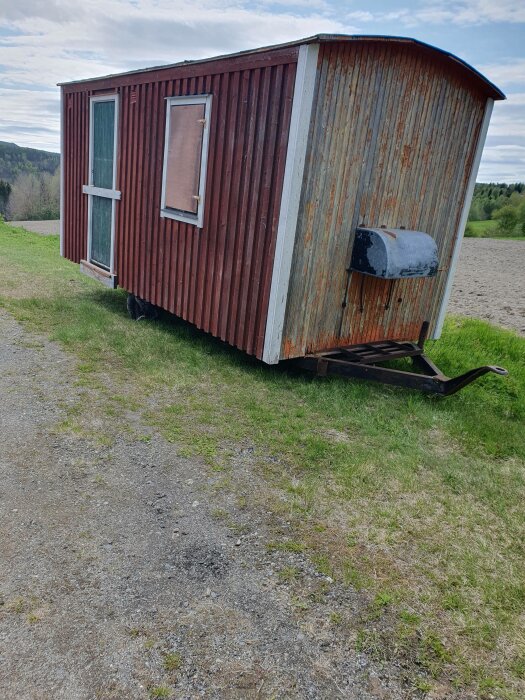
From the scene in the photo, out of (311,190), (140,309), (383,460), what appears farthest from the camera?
(140,309)

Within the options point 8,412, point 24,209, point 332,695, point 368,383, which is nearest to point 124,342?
point 8,412

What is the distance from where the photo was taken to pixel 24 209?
47.8 metres

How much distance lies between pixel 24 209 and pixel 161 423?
162ft

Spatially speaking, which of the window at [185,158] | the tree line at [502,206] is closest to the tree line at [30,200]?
the tree line at [502,206]

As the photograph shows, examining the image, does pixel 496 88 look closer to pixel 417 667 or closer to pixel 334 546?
pixel 334 546

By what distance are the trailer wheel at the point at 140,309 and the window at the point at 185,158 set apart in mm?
1491

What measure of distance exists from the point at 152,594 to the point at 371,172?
4067 millimetres

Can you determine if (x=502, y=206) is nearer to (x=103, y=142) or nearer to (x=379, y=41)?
(x=103, y=142)

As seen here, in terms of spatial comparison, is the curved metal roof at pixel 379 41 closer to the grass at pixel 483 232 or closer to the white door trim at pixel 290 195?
the white door trim at pixel 290 195

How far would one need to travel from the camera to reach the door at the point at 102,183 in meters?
7.22

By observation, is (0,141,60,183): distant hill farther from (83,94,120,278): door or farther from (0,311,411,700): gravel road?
(0,311,411,700): gravel road

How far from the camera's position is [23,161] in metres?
77.6

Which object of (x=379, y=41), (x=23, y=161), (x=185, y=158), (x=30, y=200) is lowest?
(x=30, y=200)

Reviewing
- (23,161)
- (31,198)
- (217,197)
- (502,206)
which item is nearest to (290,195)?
(217,197)
